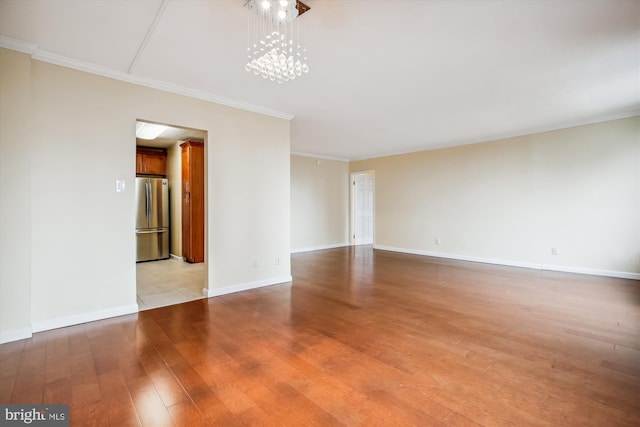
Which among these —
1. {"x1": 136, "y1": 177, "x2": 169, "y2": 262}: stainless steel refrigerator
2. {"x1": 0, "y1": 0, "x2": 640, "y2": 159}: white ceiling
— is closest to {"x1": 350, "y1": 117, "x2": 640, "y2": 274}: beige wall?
{"x1": 0, "y1": 0, "x2": 640, "y2": 159}: white ceiling

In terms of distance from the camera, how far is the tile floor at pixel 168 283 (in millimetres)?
3711

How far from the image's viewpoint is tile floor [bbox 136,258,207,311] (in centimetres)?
371

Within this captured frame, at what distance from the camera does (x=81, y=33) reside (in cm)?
239

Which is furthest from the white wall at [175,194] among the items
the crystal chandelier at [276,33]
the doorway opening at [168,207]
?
the crystal chandelier at [276,33]

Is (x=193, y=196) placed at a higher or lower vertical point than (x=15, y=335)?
higher

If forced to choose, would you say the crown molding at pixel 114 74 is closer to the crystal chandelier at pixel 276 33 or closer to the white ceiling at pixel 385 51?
the white ceiling at pixel 385 51

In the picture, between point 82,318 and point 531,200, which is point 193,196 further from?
point 531,200

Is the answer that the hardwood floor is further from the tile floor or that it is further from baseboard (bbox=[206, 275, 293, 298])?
the tile floor

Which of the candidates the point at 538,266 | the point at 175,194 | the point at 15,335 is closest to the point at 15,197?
the point at 15,335

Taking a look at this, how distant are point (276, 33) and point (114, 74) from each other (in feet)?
6.66

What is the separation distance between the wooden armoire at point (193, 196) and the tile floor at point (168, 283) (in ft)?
1.16

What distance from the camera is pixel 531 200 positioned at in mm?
5508

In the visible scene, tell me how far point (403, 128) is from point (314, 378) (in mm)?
4508

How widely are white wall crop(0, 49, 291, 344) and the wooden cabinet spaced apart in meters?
3.89
